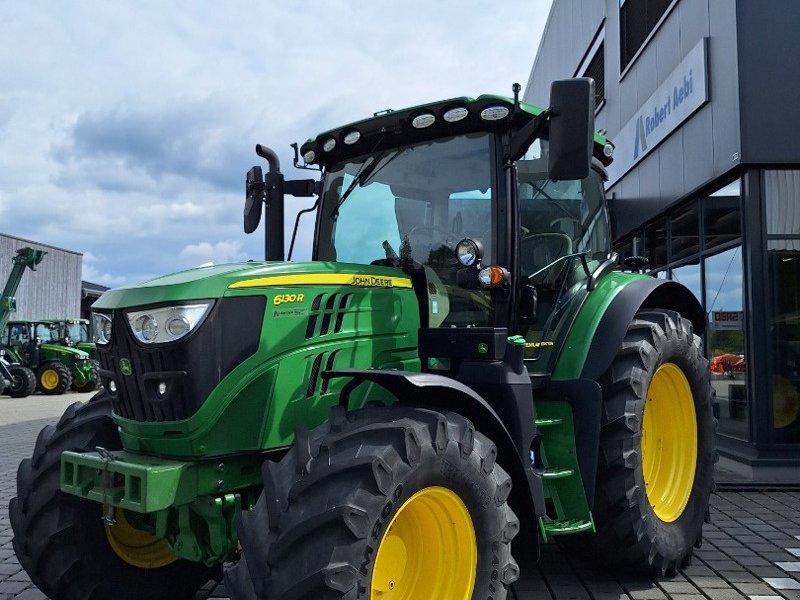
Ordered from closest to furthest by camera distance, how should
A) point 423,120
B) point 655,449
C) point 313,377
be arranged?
1. point 313,377
2. point 423,120
3. point 655,449

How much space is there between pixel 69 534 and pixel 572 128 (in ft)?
9.19

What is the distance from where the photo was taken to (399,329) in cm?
344

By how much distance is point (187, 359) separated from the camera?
2.78 metres

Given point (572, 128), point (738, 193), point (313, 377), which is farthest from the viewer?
point (738, 193)

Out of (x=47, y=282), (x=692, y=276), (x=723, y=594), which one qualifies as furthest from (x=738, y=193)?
(x=47, y=282)

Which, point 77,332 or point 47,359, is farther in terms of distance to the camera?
point 77,332

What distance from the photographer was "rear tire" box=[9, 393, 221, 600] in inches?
127

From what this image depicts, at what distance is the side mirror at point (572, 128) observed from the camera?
3.17 meters

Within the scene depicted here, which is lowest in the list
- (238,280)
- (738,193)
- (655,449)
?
(655,449)

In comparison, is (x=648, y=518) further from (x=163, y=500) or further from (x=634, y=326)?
(x=163, y=500)

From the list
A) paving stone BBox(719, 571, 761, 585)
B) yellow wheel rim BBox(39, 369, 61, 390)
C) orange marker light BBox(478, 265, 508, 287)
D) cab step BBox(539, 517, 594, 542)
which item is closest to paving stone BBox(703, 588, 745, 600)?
paving stone BBox(719, 571, 761, 585)

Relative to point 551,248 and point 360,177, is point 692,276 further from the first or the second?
point 360,177

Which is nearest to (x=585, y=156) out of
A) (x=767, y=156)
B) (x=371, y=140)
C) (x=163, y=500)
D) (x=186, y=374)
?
(x=371, y=140)

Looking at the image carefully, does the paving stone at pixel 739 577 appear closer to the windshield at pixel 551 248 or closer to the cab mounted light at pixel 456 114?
the windshield at pixel 551 248
